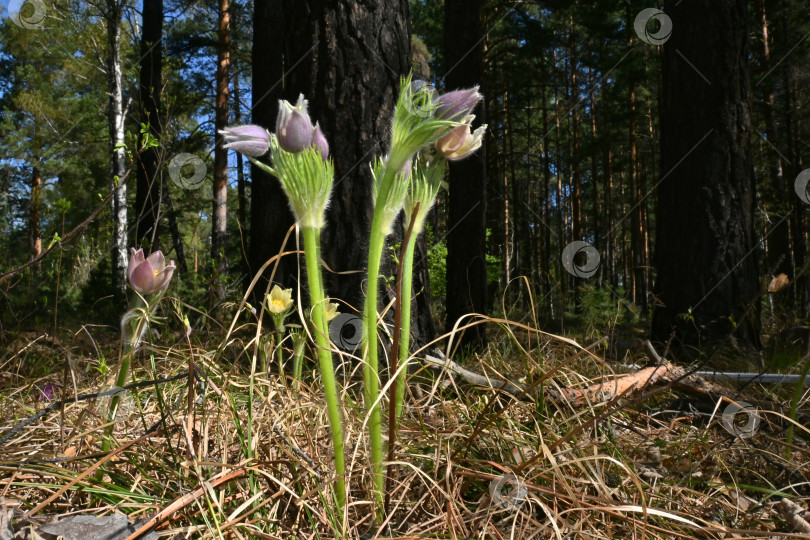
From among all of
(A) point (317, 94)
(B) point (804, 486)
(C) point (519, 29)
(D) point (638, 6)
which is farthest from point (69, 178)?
(B) point (804, 486)

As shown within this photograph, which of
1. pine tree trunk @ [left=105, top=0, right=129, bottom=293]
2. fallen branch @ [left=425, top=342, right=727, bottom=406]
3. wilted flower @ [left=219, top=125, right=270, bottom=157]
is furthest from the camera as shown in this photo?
pine tree trunk @ [left=105, top=0, right=129, bottom=293]

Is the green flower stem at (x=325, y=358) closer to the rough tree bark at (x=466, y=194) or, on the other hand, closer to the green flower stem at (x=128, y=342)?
the green flower stem at (x=128, y=342)

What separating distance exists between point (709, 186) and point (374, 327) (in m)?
3.45

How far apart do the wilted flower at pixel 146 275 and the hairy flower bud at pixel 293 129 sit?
34 centimetres

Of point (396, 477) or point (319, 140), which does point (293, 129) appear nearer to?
point (319, 140)

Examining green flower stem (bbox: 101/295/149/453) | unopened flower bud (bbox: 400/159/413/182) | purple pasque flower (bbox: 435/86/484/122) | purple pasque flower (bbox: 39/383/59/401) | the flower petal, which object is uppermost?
purple pasque flower (bbox: 435/86/484/122)

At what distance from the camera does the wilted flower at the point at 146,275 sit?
98cm

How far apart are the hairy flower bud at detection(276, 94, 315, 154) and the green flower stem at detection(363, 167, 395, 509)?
130mm

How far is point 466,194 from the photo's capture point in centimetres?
570

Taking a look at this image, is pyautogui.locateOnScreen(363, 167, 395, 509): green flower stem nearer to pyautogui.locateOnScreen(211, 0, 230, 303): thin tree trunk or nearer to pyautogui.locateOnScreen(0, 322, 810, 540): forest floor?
pyautogui.locateOnScreen(0, 322, 810, 540): forest floor

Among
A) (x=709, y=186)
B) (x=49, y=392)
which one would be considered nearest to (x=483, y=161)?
(x=709, y=186)

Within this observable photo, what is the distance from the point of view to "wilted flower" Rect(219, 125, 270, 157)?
933mm

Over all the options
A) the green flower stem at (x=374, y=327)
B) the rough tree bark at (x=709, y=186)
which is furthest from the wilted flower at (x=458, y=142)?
the rough tree bark at (x=709, y=186)

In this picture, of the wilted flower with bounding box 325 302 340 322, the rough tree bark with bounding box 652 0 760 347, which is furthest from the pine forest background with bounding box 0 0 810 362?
the wilted flower with bounding box 325 302 340 322
